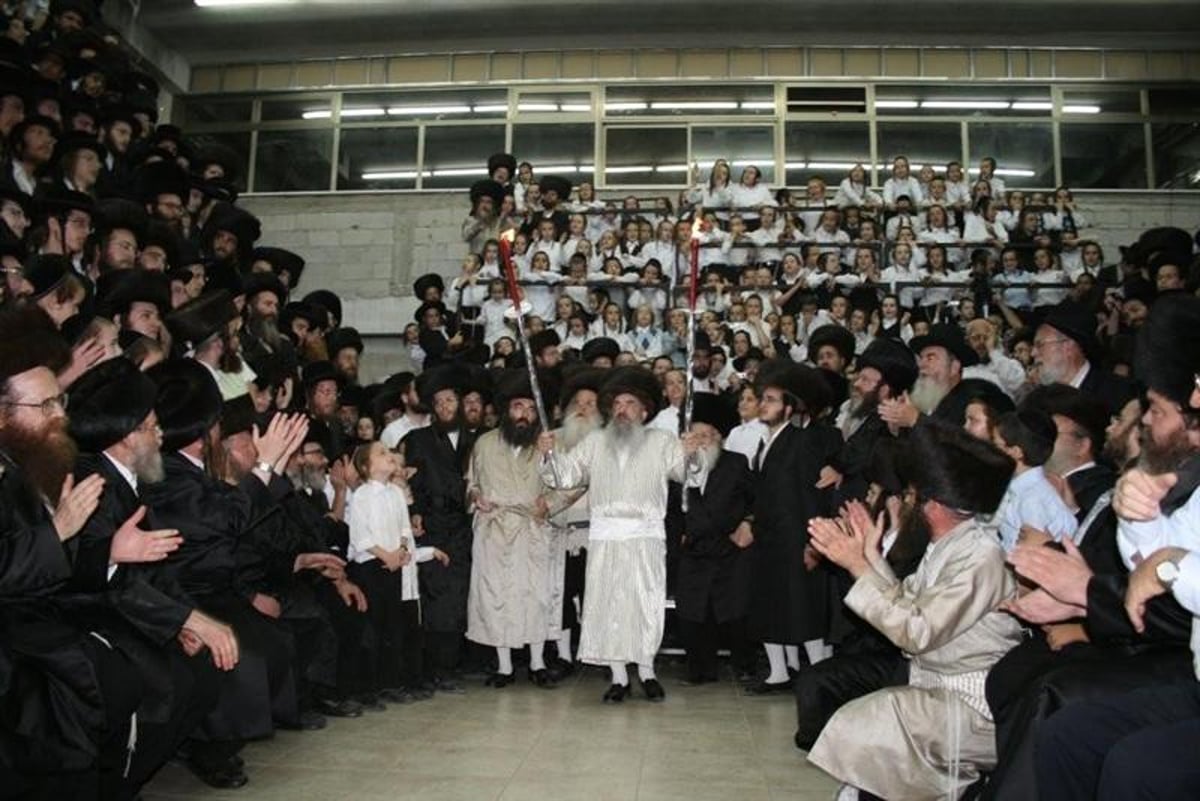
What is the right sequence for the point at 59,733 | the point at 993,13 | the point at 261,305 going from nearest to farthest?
the point at 59,733, the point at 261,305, the point at 993,13

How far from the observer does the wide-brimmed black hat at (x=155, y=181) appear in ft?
29.3

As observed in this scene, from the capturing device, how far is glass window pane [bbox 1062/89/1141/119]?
1795 centimetres

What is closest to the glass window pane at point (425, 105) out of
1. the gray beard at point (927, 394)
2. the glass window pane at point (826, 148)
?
the glass window pane at point (826, 148)

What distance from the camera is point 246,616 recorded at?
16.6 ft

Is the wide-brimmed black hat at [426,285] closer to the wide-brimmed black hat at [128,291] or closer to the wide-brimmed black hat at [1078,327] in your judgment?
the wide-brimmed black hat at [128,291]

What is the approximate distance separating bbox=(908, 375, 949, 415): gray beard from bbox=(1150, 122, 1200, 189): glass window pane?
1301cm

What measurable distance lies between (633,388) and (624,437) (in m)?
0.33

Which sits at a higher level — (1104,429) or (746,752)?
(1104,429)

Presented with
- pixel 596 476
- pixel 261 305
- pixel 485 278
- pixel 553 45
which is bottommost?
pixel 596 476

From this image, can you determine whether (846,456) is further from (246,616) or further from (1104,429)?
(246,616)

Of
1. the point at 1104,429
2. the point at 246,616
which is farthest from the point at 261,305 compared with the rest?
the point at 1104,429

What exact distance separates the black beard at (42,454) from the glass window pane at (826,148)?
1570cm

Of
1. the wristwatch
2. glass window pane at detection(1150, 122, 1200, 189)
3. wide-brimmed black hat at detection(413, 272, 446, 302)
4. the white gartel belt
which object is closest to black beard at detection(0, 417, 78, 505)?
the wristwatch

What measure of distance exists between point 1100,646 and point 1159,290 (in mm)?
6618
